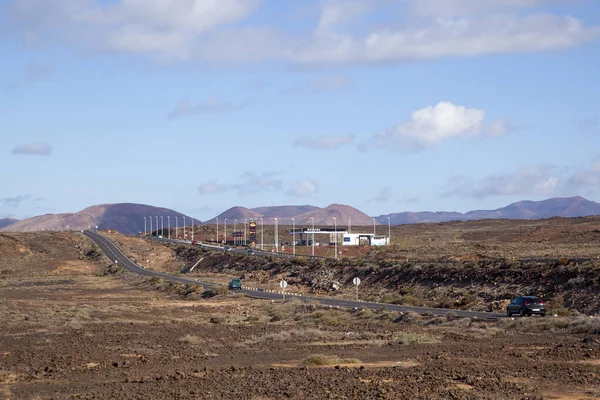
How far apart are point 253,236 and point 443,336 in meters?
129

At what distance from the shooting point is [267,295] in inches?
3054

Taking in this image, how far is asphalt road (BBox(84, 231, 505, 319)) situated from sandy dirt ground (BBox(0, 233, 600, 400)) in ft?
15.8

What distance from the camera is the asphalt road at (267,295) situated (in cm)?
5475

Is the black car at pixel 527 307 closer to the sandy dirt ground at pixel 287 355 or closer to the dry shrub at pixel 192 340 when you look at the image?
the sandy dirt ground at pixel 287 355

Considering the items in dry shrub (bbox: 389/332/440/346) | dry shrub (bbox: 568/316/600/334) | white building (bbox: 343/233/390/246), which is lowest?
dry shrub (bbox: 389/332/440/346)

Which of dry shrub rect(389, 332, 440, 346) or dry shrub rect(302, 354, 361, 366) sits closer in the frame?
dry shrub rect(302, 354, 361, 366)

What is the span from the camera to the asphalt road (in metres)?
54.8

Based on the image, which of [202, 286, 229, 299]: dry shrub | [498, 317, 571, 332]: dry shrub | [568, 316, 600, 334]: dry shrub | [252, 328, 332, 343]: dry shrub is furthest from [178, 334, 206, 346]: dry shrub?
[202, 286, 229, 299]: dry shrub

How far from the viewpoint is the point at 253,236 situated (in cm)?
16700

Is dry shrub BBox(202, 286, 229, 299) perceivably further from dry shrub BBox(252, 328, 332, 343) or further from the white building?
the white building

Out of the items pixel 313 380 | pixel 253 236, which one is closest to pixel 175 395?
pixel 313 380

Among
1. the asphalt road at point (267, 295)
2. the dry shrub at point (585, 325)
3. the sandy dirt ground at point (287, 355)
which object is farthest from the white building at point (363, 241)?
the dry shrub at point (585, 325)

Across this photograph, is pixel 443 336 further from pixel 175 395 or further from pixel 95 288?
pixel 95 288

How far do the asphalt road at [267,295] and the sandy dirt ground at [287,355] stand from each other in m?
4.82
